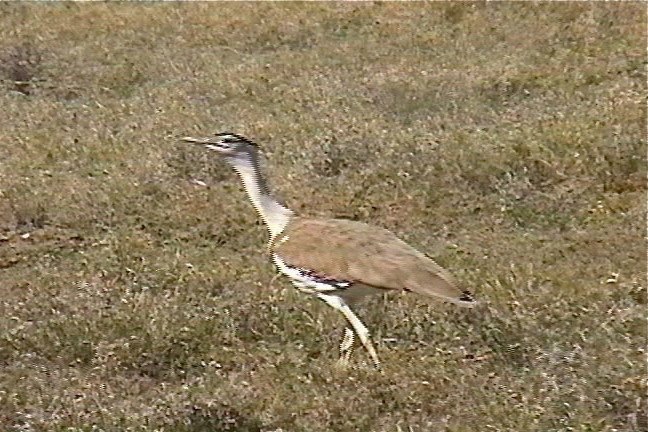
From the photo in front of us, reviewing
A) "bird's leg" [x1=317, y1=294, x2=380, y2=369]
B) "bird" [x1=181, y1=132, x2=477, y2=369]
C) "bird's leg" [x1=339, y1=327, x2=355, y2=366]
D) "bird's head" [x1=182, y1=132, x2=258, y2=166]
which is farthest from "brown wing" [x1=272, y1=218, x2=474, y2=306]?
"bird's head" [x1=182, y1=132, x2=258, y2=166]

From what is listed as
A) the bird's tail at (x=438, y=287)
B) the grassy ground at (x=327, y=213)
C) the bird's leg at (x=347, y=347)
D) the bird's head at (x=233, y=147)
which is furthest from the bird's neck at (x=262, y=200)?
the bird's tail at (x=438, y=287)

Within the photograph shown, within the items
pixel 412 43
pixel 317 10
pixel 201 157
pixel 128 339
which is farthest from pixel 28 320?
pixel 317 10

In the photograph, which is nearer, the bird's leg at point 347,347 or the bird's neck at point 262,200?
the bird's leg at point 347,347

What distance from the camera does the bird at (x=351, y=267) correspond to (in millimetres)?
5035

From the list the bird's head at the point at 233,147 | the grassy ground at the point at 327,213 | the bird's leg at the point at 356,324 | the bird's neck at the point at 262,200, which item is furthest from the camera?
the bird's head at the point at 233,147

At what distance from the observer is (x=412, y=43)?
1503cm

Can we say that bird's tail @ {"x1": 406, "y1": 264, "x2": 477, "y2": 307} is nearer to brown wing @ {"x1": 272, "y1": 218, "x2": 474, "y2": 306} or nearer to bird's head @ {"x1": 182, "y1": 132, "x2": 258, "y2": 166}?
brown wing @ {"x1": 272, "y1": 218, "x2": 474, "y2": 306}

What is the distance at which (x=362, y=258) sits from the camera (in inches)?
203

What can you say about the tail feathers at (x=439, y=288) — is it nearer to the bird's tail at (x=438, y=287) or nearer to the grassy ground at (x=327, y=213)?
the bird's tail at (x=438, y=287)

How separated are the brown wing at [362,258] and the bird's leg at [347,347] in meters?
0.37

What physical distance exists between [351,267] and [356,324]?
0.30 metres

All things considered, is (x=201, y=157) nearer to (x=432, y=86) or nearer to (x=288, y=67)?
(x=432, y=86)

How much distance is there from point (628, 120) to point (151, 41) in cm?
830

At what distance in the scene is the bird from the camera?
5035mm
